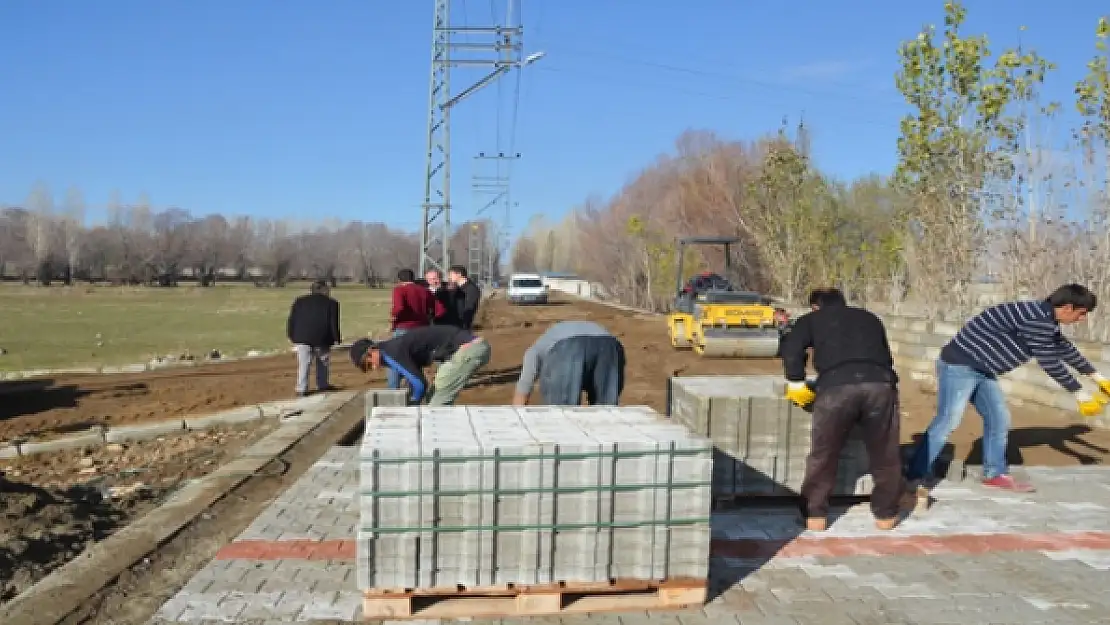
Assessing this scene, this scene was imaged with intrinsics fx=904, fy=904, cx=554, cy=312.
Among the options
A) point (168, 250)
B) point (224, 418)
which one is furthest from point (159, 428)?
point (168, 250)

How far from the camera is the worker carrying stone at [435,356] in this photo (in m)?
8.38

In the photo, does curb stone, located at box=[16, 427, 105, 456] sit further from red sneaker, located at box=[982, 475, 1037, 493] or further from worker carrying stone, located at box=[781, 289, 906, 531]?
red sneaker, located at box=[982, 475, 1037, 493]

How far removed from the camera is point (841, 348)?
5.56 metres

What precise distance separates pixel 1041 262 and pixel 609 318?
72.1 ft

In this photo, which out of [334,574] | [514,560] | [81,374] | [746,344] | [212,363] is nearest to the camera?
[514,560]

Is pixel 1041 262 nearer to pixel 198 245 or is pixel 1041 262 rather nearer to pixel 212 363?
pixel 212 363

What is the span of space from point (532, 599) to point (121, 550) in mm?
2710

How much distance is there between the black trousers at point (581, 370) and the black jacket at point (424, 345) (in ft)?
6.56

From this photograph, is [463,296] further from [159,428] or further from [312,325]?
[159,428]

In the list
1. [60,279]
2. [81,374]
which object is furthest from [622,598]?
A: [60,279]

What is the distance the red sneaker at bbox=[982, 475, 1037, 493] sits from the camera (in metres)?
6.92

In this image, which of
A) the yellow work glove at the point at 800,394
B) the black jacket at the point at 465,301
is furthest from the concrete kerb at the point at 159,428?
the yellow work glove at the point at 800,394

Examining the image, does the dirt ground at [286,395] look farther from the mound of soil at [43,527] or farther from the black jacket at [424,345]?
the mound of soil at [43,527]

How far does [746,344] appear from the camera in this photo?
17.4 metres
